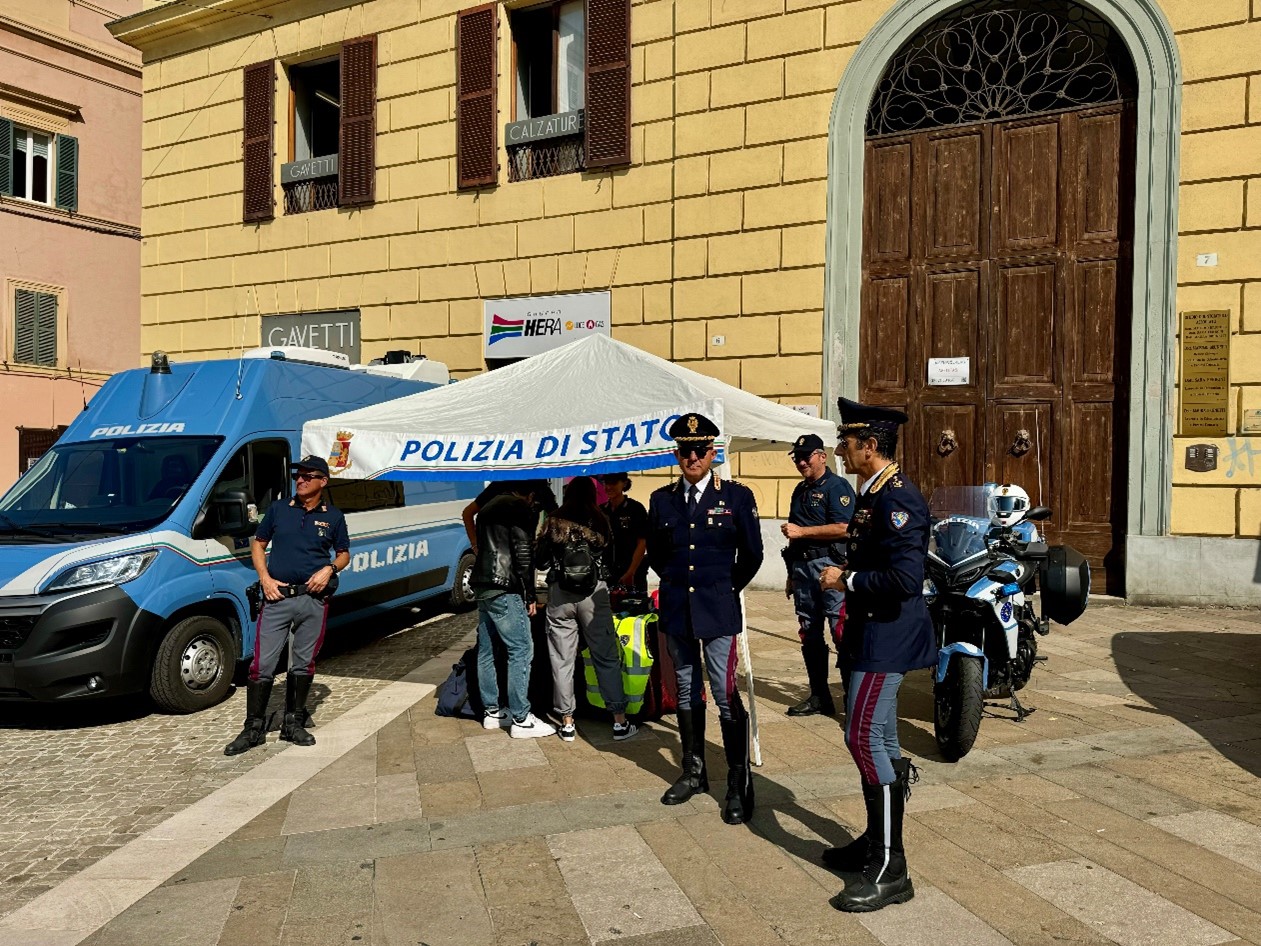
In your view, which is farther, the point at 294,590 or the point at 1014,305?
the point at 1014,305

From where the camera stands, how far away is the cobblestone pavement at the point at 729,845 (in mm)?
3592

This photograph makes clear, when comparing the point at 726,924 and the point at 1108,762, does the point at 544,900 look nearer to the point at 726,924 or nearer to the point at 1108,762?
the point at 726,924

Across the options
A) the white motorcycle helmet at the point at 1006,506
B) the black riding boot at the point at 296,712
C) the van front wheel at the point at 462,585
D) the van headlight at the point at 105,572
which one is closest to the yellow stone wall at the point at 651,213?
the van front wheel at the point at 462,585

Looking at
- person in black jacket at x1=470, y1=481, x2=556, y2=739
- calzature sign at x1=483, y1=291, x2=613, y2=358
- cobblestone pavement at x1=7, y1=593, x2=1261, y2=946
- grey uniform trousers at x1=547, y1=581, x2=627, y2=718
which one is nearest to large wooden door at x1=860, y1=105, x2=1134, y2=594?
calzature sign at x1=483, y1=291, x2=613, y2=358

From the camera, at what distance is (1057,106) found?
436 inches

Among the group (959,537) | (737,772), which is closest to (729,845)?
(737,772)

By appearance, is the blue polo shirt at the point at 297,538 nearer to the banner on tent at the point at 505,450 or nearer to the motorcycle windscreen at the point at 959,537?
the banner on tent at the point at 505,450

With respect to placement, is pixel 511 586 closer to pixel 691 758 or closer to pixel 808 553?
pixel 691 758

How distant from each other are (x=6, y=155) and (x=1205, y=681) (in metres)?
23.8

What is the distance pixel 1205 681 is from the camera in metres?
7.23

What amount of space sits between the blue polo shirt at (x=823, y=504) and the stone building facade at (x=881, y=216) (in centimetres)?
546

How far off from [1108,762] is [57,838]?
5252 millimetres

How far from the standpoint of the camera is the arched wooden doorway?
1076 cm

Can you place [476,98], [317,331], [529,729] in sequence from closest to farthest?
[529,729] < [476,98] < [317,331]
